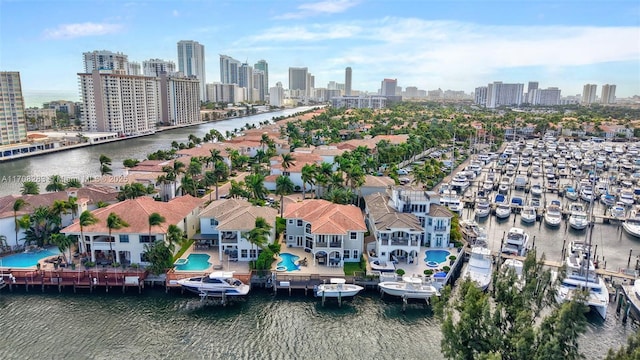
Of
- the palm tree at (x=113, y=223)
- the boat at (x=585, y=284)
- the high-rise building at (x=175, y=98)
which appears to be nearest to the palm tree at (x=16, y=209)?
the palm tree at (x=113, y=223)

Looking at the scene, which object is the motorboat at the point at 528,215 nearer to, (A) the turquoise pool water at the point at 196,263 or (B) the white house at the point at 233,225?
(B) the white house at the point at 233,225

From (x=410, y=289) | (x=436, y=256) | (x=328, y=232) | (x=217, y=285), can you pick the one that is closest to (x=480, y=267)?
(x=436, y=256)

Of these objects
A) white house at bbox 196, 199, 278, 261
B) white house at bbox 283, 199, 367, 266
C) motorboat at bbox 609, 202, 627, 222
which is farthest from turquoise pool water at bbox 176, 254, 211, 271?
motorboat at bbox 609, 202, 627, 222

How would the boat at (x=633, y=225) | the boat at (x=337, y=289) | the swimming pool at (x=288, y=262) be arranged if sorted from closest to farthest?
the boat at (x=337, y=289) < the swimming pool at (x=288, y=262) < the boat at (x=633, y=225)

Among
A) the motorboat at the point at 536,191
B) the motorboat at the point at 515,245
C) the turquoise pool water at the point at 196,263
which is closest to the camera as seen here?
the turquoise pool water at the point at 196,263

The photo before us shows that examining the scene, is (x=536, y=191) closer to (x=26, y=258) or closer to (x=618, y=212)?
(x=618, y=212)

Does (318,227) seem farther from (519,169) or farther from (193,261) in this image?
(519,169)

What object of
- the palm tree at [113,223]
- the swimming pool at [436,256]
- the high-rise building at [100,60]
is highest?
the high-rise building at [100,60]

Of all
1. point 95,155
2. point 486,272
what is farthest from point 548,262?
point 95,155
